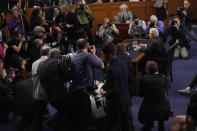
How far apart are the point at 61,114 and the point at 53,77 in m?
0.71

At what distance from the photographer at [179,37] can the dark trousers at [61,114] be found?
14.4ft

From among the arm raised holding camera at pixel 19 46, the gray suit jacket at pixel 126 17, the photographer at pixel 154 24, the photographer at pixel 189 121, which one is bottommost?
the photographer at pixel 189 121

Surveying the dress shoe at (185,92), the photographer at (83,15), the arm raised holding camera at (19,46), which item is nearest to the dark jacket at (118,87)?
the dress shoe at (185,92)

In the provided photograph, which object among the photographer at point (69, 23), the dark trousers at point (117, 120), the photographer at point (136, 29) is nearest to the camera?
the dark trousers at point (117, 120)

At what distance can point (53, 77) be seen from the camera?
502 centimetres

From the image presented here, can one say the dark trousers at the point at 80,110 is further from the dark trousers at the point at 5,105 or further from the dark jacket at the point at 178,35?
the dark jacket at the point at 178,35

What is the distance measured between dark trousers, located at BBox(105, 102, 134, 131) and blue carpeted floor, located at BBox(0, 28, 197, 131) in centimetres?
82

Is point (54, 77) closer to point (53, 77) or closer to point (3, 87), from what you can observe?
point (53, 77)

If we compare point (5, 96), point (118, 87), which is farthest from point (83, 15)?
point (118, 87)

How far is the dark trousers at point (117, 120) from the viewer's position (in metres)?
4.80

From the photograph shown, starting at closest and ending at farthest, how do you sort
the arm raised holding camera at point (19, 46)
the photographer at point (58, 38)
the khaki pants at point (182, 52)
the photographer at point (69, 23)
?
the arm raised holding camera at point (19, 46), the photographer at point (58, 38), the khaki pants at point (182, 52), the photographer at point (69, 23)

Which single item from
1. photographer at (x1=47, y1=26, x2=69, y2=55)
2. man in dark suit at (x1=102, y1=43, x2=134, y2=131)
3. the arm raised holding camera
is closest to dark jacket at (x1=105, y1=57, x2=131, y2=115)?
man in dark suit at (x1=102, y1=43, x2=134, y2=131)

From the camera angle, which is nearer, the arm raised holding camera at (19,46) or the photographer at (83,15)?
the arm raised holding camera at (19,46)

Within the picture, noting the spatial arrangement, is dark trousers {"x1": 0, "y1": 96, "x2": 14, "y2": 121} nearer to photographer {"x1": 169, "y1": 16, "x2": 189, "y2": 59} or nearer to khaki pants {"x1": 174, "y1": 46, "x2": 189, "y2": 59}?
photographer {"x1": 169, "y1": 16, "x2": 189, "y2": 59}
